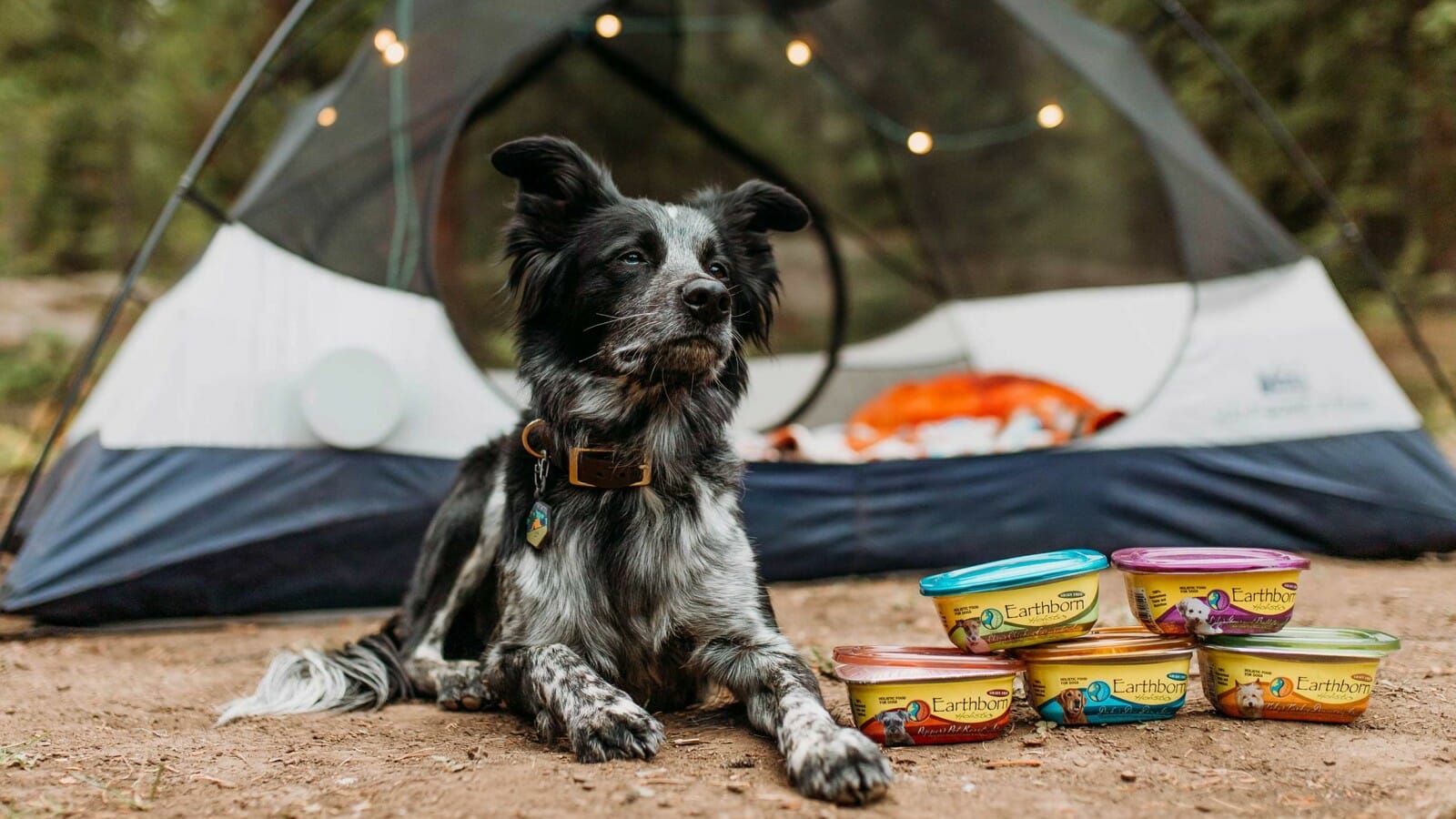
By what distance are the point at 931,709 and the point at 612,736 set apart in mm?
617

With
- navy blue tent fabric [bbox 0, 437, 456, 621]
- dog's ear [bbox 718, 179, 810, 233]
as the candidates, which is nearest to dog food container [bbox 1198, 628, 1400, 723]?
dog's ear [bbox 718, 179, 810, 233]

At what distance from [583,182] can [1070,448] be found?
226 cm

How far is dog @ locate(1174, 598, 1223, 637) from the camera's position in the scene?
2.21 metres

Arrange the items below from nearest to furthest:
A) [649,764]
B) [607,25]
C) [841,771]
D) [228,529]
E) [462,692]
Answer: [841,771]
[649,764]
[462,692]
[228,529]
[607,25]

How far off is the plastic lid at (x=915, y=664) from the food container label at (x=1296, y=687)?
18.5 inches

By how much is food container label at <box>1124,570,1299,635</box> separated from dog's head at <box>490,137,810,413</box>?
107cm

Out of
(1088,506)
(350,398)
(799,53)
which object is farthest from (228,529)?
(799,53)

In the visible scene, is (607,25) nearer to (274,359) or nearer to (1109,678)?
(274,359)

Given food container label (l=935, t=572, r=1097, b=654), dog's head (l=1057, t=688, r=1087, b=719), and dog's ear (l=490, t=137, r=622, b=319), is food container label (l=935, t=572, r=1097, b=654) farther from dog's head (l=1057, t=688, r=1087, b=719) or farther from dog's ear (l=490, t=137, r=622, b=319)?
dog's ear (l=490, t=137, r=622, b=319)

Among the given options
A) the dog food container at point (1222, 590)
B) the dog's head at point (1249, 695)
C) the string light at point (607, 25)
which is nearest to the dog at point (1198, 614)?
the dog food container at point (1222, 590)

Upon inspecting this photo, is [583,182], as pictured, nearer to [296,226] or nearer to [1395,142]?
[296,226]

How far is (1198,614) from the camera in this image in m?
2.21

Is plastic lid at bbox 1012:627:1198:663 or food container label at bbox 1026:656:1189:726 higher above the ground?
plastic lid at bbox 1012:627:1198:663

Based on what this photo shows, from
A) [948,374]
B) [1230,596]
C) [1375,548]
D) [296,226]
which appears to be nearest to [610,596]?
[1230,596]
